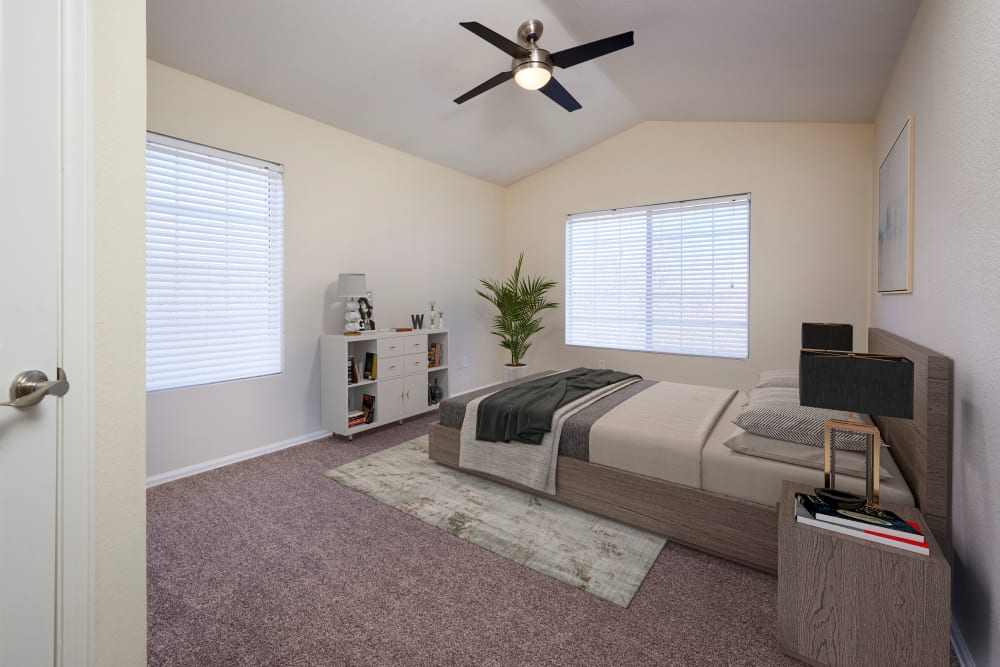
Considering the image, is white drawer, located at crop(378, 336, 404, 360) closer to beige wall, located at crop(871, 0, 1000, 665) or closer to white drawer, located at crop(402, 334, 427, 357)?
white drawer, located at crop(402, 334, 427, 357)

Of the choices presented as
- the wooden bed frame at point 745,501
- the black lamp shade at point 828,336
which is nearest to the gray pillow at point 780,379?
the black lamp shade at point 828,336

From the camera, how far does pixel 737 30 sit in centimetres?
278

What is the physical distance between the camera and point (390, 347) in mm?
4059


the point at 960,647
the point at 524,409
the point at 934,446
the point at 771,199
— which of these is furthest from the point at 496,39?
the point at 960,647

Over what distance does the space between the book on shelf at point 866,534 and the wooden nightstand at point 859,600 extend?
15 millimetres

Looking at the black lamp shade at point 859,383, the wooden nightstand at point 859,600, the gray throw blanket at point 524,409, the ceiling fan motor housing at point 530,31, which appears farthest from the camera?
the gray throw blanket at point 524,409

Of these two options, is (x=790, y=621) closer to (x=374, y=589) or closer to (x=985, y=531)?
(x=985, y=531)

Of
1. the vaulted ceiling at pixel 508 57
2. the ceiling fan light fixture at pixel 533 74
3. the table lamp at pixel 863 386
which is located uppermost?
the vaulted ceiling at pixel 508 57

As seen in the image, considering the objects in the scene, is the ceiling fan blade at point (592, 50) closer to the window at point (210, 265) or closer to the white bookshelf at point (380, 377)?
the window at point (210, 265)

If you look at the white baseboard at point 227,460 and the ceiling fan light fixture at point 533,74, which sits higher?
the ceiling fan light fixture at point 533,74

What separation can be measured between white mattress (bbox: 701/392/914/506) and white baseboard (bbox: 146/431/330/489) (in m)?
→ 3.11

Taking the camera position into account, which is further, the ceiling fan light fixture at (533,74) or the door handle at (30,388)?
the ceiling fan light fixture at (533,74)

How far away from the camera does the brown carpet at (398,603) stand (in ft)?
5.11

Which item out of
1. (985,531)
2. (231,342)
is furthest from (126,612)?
(231,342)
